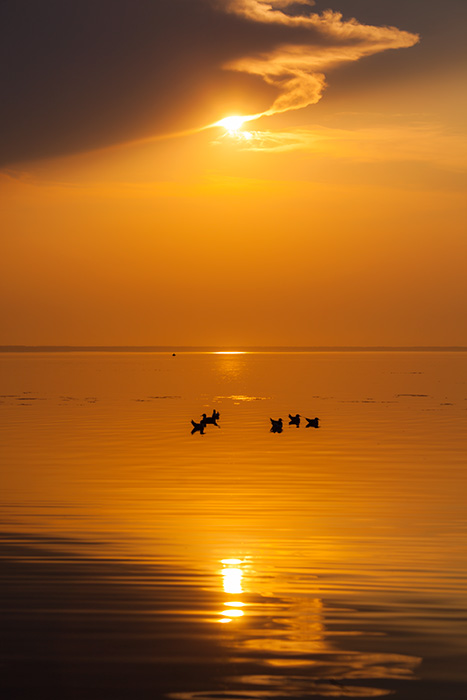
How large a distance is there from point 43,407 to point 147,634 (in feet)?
171

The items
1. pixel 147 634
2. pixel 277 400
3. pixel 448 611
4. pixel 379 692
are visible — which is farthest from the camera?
pixel 277 400

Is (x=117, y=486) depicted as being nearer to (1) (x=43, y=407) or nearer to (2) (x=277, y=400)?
(1) (x=43, y=407)

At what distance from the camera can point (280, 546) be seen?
1939 cm

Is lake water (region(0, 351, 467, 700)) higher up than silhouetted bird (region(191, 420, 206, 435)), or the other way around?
silhouetted bird (region(191, 420, 206, 435))

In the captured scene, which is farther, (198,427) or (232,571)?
(198,427)

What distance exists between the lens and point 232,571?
17.0 meters

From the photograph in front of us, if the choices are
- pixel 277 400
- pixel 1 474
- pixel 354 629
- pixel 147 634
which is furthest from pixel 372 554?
pixel 277 400

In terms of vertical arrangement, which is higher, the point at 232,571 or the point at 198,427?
the point at 198,427

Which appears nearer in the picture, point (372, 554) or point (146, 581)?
point (146, 581)

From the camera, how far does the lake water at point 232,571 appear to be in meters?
11.6

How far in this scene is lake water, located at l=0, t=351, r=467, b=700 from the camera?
11.6 meters

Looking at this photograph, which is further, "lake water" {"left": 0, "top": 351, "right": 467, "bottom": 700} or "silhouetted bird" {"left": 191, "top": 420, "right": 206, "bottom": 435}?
"silhouetted bird" {"left": 191, "top": 420, "right": 206, "bottom": 435}

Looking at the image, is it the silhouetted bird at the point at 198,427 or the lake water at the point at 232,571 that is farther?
the silhouetted bird at the point at 198,427

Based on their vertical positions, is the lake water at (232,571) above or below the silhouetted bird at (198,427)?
below
